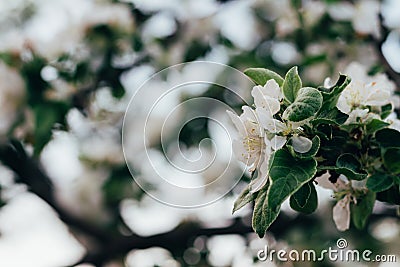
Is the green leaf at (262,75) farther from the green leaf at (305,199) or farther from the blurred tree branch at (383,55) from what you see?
the blurred tree branch at (383,55)

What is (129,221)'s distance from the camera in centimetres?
118

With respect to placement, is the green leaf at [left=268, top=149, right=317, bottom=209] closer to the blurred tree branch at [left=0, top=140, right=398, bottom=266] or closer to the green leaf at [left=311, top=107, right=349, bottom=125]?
the green leaf at [left=311, top=107, right=349, bottom=125]

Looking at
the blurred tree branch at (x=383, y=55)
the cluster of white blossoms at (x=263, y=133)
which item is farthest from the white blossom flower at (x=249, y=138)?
the blurred tree branch at (x=383, y=55)

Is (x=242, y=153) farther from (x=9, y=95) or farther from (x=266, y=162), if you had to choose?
(x=9, y=95)

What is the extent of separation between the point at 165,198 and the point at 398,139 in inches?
11.7

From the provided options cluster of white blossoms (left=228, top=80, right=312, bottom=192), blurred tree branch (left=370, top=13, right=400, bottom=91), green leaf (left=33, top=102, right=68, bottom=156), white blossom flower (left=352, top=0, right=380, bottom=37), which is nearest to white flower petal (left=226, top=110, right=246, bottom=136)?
cluster of white blossoms (left=228, top=80, right=312, bottom=192)

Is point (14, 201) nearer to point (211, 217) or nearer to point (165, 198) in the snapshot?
point (211, 217)

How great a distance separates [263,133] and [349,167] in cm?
6

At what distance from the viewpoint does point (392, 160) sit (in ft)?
1.31

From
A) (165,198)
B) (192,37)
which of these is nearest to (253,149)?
(165,198)

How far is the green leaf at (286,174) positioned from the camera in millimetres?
341

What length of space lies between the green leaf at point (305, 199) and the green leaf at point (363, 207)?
0.05 meters

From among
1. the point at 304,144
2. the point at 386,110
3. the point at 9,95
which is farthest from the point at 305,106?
the point at 9,95

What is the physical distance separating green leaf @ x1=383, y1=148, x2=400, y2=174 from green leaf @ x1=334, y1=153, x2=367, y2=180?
19mm
